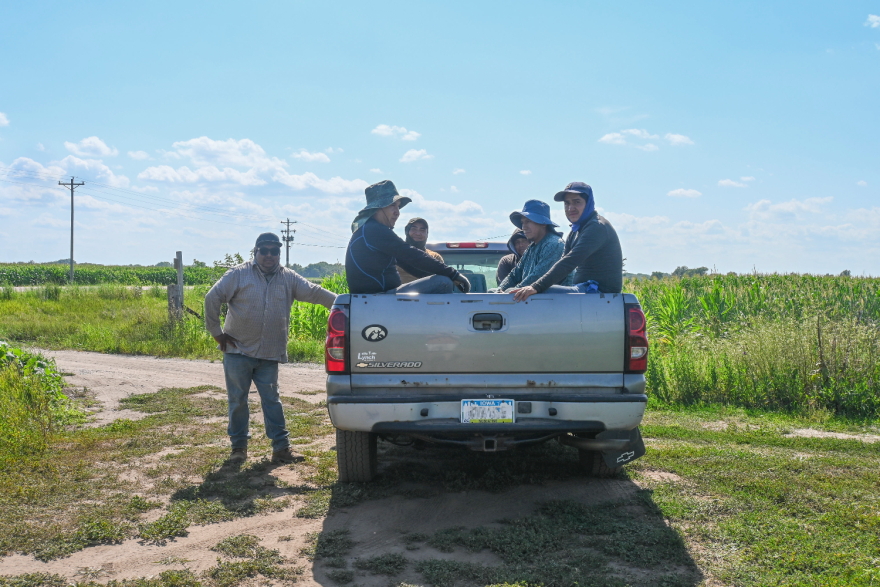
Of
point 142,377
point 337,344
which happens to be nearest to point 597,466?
point 337,344

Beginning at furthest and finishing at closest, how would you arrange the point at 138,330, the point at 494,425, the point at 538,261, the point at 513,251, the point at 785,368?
1. the point at 138,330
2. the point at 785,368
3. the point at 513,251
4. the point at 538,261
5. the point at 494,425

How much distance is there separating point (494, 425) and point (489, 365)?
1.29ft

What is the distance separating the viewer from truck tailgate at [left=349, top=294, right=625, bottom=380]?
14.4 feet

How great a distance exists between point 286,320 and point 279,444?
3.72 ft

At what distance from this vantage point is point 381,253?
531cm

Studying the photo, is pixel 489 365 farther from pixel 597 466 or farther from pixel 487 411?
pixel 597 466

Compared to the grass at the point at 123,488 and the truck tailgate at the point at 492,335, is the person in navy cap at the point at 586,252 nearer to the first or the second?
the truck tailgate at the point at 492,335

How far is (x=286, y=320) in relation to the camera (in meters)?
6.20

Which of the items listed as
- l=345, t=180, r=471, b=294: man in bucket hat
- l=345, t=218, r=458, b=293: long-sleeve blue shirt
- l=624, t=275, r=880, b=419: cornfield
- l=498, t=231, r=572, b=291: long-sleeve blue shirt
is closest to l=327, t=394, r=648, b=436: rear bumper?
l=345, t=180, r=471, b=294: man in bucket hat

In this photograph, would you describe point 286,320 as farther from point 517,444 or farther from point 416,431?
point 517,444

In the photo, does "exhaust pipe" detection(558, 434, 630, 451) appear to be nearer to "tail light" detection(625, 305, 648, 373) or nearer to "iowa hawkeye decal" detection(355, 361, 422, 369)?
"tail light" detection(625, 305, 648, 373)

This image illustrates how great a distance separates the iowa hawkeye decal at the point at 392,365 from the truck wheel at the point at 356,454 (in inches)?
28.6

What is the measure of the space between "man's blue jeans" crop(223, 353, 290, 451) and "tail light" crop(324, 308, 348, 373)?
1884 mm

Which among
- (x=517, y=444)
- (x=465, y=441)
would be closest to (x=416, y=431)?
(x=465, y=441)
